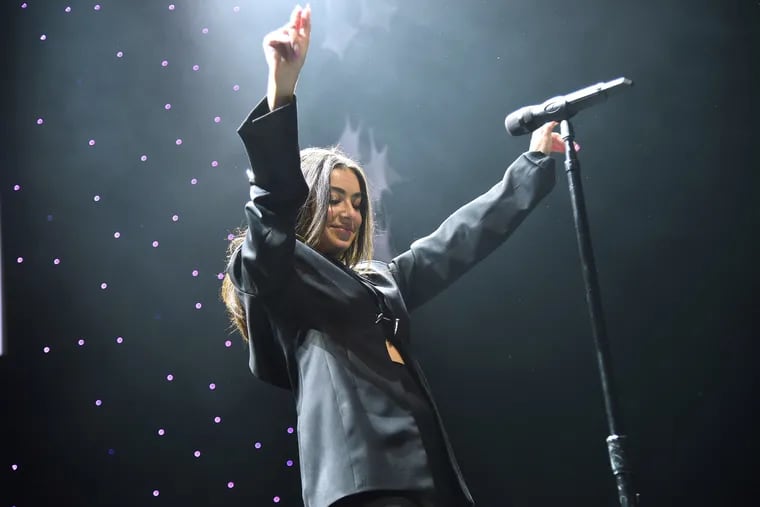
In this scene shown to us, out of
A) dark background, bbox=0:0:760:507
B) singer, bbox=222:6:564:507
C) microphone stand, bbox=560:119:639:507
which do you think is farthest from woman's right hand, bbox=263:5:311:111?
dark background, bbox=0:0:760:507

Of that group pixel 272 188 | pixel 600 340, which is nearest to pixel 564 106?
pixel 600 340

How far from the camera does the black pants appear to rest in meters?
1.06

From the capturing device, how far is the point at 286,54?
3.59 feet

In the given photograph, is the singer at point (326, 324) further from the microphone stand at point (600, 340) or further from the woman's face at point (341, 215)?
the microphone stand at point (600, 340)

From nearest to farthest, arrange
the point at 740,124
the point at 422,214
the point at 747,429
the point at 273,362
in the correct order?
the point at 273,362 → the point at 747,429 → the point at 740,124 → the point at 422,214

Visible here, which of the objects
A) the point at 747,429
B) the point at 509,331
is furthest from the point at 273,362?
the point at 747,429

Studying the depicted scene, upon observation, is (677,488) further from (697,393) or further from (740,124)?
(740,124)

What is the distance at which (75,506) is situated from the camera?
1762mm

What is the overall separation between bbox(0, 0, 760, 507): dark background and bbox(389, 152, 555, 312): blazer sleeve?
326mm

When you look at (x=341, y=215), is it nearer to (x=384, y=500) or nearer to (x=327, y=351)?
(x=327, y=351)

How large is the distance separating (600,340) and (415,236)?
0.73m

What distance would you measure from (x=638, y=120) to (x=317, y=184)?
2.67 ft

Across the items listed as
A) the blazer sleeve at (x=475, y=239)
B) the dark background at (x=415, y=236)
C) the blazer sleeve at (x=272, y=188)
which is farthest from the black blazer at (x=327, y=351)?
the dark background at (x=415, y=236)

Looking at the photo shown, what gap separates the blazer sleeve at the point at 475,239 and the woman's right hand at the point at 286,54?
461mm
